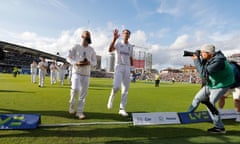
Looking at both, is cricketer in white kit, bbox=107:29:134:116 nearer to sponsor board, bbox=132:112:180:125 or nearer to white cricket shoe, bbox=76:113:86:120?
sponsor board, bbox=132:112:180:125

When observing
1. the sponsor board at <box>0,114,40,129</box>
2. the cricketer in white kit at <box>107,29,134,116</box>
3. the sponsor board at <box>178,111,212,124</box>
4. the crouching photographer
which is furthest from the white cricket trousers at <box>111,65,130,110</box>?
the sponsor board at <box>0,114,40,129</box>

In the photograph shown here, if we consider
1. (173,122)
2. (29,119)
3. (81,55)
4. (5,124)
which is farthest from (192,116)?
(5,124)

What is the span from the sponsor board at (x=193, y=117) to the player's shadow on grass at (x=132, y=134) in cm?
40

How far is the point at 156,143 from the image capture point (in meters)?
3.59

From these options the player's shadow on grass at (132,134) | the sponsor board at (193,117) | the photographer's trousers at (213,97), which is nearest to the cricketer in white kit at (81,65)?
the player's shadow on grass at (132,134)

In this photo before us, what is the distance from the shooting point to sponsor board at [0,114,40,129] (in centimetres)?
388

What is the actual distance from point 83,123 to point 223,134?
9.87ft

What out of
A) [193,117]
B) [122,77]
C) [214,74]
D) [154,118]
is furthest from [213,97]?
[122,77]

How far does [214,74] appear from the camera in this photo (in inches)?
172

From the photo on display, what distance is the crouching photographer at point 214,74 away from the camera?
4.18m

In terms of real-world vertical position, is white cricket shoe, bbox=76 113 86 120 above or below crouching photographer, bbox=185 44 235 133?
below

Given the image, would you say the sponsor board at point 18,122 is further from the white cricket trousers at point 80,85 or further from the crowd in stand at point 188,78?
the crowd in stand at point 188,78

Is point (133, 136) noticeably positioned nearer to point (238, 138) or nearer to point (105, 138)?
point (105, 138)

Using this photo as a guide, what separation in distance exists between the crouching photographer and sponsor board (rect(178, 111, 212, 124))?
564 mm
